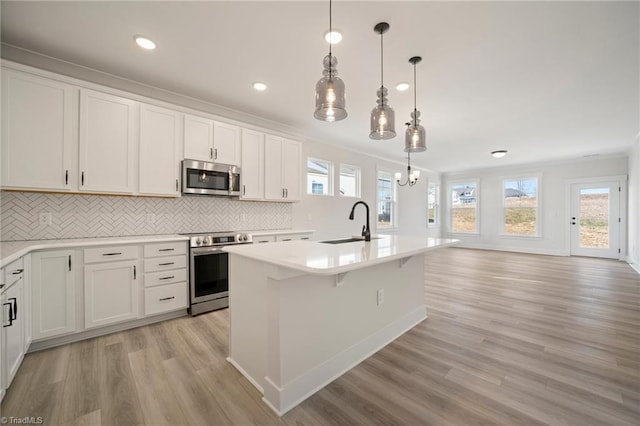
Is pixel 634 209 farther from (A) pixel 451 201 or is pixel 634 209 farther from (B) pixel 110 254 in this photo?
(B) pixel 110 254

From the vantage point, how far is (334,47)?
7.79ft

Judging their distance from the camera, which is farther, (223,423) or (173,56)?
(173,56)

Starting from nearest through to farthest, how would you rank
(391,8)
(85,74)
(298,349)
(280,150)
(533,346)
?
(298,349), (391,8), (533,346), (85,74), (280,150)

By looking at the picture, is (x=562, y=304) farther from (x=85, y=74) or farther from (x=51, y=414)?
(x=85, y=74)

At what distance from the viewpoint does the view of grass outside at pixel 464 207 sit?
8805mm

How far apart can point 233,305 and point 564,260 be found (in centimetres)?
799

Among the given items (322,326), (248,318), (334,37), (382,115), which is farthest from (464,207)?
(248,318)

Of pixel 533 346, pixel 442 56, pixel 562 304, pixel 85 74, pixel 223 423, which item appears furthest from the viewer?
pixel 562 304

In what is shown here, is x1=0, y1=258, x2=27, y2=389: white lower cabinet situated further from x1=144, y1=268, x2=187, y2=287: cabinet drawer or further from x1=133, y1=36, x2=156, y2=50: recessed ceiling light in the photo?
x1=133, y1=36, x2=156, y2=50: recessed ceiling light

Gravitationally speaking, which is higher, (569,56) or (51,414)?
(569,56)

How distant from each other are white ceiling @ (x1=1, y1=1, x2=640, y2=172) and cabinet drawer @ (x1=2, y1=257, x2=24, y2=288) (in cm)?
189

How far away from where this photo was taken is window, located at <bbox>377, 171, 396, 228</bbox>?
22.3ft

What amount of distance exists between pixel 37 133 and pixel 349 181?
15.8 feet

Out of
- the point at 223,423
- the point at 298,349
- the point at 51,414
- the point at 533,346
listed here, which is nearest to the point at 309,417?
the point at 298,349
